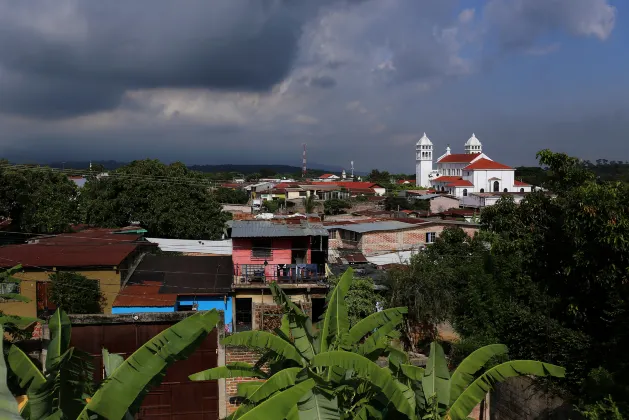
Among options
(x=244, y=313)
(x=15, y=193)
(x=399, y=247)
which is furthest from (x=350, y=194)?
(x=244, y=313)

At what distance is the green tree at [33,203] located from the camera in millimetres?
29828

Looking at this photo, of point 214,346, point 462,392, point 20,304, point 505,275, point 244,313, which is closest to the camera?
point 462,392

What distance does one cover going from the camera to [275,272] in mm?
20141

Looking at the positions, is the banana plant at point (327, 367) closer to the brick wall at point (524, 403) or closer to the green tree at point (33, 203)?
the brick wall at point (524, 403)

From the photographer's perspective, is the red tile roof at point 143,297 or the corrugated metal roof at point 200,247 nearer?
the red tile roof at point 143,297

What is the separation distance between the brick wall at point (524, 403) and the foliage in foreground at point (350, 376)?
4247 mm

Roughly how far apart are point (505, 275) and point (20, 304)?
16856 millimetres

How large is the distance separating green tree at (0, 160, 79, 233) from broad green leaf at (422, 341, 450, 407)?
98.3 ft

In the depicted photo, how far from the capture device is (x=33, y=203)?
99.5 ft

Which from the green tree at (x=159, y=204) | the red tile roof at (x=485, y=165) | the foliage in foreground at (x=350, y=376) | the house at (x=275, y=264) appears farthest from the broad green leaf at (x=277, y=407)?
the red tile roof at (x=485, y=165)

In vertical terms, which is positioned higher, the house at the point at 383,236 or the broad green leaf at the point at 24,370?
the broad green leaf at the point at 24,370

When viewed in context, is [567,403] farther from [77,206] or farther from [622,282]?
[77,206]

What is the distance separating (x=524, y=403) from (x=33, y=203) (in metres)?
30.3

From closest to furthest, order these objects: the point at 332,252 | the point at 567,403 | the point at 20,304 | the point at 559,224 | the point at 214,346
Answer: the point at 559,224, the point at 567,403, the point at 214,346, the point at 20,304, the point at 332,252
